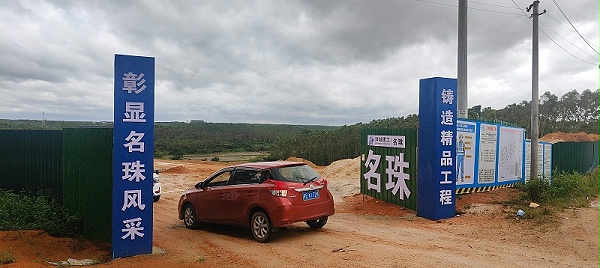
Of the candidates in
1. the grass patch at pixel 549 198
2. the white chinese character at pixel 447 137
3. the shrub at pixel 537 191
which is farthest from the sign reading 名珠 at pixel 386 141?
the shrub at pixel 537 191

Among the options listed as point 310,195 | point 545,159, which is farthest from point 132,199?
point 545,159

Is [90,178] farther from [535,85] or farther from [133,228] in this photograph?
[535,85]

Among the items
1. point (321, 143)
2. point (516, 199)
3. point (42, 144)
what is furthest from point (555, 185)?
point (321, 143)

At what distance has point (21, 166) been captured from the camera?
10.0 meters

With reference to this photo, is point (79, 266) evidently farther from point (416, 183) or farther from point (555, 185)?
point (555, 185)

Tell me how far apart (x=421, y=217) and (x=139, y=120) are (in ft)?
24.6

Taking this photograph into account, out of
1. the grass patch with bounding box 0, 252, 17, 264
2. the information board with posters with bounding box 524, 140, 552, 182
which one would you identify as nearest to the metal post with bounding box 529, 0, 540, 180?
the information board with posters with bounding box 524, 140, 552, 182

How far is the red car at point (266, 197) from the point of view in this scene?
25.5 feet

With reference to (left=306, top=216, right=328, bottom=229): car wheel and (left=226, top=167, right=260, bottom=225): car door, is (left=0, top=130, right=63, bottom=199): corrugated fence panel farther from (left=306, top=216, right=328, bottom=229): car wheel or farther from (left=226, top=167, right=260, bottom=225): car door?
(left=306, top=216, right=328, bottom=229): car wheel

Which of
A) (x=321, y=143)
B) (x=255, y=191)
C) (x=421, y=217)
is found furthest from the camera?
(x=321, y=143)

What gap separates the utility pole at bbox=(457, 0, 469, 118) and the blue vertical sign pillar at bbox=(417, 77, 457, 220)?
3.55 metres

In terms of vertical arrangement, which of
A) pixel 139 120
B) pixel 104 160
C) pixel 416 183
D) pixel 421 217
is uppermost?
pixel 139 120

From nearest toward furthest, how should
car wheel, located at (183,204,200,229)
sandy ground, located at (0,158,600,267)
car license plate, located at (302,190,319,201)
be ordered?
1. sandy ground, located at (0,158,600,267)
2. car license plate, located at (302,190,319,201)
3. car wheel, located at (183,204,200,229)

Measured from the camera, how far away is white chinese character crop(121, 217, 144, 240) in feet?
22.6
